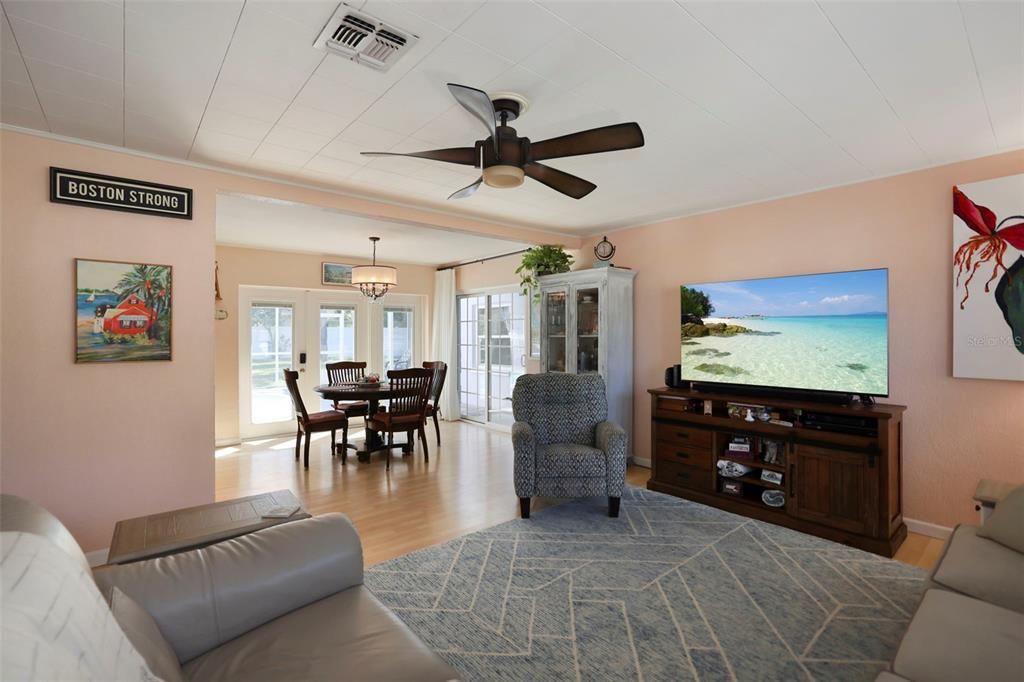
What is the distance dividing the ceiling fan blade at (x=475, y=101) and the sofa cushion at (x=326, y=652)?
1767 millimetres

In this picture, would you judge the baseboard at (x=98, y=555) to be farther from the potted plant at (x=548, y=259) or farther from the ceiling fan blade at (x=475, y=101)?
the potted plant at (x=548, y=259)

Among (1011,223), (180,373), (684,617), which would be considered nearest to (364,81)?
(180,373)

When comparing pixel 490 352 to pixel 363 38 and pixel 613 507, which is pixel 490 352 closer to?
pixel 613 507

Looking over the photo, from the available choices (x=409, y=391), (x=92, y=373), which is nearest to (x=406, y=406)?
(x=409, y=391)

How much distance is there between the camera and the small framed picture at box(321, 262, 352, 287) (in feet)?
21.4

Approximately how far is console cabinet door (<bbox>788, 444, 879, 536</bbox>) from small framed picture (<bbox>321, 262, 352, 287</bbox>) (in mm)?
5733

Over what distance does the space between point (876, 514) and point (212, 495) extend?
164 inches

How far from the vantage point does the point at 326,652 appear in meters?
1.30

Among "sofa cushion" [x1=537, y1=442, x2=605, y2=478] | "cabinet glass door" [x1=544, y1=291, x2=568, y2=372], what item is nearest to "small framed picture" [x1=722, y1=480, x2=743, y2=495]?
"sofa cushion" [x1=537, y1=442, x2=605, y2=478]

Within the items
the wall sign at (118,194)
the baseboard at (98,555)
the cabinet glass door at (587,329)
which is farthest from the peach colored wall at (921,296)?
the baseboard at (98,555)

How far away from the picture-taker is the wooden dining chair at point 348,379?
222 inches

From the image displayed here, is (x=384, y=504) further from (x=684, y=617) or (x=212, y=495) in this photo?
(x=684, y=617)

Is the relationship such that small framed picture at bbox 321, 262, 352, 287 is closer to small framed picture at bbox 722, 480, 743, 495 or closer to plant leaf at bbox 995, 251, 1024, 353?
small framed picture at bbox 722, 480, 743, 495

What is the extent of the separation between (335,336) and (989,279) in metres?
6.69
